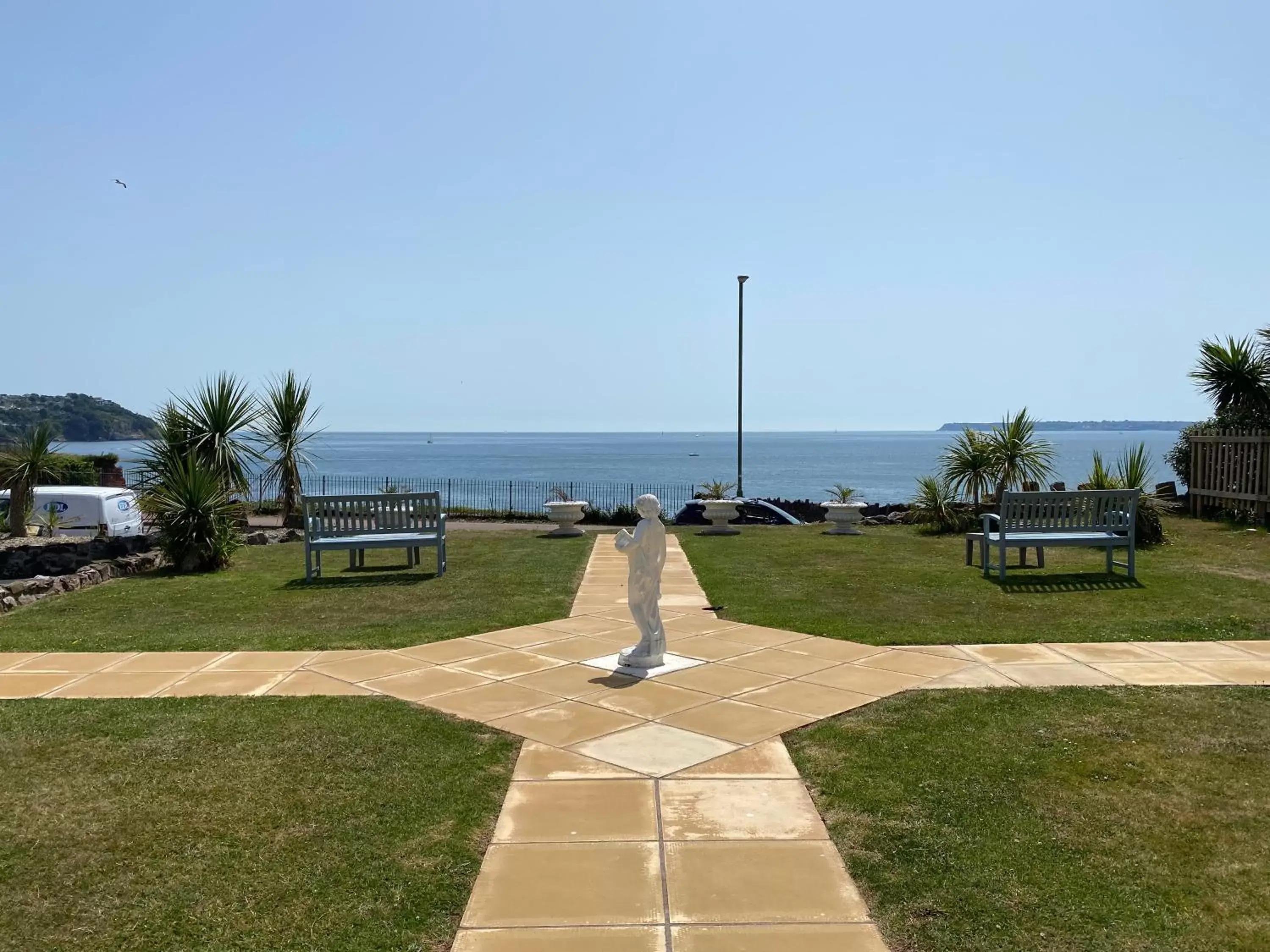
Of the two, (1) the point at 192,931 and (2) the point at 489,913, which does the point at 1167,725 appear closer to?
(2) the point at 489,913

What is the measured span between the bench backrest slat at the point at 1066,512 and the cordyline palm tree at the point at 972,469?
21.6 feet

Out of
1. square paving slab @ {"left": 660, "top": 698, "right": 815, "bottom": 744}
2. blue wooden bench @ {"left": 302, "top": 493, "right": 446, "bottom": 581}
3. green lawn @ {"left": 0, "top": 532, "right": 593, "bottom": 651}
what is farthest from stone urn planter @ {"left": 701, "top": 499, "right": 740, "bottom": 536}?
square paving slab @ {"left": 660, "top": 698, "right": 815, "bottom": 744}

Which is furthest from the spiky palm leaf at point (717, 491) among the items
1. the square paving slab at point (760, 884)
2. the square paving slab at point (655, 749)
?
the square paving slab at point (760, 884)

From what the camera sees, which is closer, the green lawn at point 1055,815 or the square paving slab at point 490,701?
the green lawn at point 1055,815

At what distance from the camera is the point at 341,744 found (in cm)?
485

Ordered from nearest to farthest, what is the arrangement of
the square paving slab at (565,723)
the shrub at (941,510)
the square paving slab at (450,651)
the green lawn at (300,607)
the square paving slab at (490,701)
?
the square paving slab at (565,723)
the square paving slab at (490,701)
the square paving slab at (450,651)
the green lawn at (300,607)
the shrub at (941,510)

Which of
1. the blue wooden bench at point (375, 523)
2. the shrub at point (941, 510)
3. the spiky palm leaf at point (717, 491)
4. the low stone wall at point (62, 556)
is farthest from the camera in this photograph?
the spiky palm leaf at point (717, 491)

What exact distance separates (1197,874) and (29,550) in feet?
46.4

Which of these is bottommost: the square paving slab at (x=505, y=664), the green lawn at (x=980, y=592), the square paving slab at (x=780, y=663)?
the square paving slab at (x=505, y=664)

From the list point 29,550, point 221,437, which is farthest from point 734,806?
point 221,437

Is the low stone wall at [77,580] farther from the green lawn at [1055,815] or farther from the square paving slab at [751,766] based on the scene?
the green lawn at [1055,815]

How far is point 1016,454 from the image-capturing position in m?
17.5

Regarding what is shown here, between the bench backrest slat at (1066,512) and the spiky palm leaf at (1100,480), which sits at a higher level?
the spiky palm leaf at (1100,480)

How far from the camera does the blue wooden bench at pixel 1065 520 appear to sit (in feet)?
34.0
